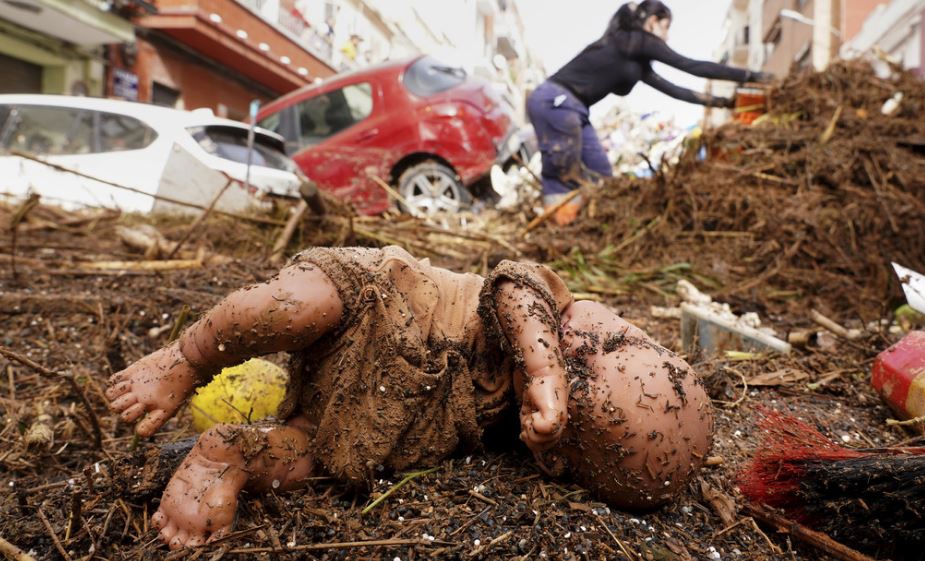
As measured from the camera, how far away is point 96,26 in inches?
439

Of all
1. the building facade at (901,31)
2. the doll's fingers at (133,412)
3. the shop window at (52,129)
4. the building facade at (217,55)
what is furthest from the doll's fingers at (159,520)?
the building facade at (901,31)

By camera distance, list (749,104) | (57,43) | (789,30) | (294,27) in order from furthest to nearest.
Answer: (789,30)
(294,27)
(57,43)
(749,104)

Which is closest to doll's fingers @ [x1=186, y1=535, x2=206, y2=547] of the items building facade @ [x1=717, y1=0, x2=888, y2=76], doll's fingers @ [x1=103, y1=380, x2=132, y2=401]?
doll's fingers @ [x1=103, y1=380, x2=132, y2=401]

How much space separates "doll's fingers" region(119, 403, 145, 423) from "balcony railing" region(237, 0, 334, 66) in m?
14.4

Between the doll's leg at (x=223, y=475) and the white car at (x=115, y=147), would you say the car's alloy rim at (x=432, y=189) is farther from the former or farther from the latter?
the doll's leg at (x=223, y=475)

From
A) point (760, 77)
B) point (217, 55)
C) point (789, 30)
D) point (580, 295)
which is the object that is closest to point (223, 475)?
point (580, 295)

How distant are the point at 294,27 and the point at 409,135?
10805mm

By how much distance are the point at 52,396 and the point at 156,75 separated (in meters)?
12.5

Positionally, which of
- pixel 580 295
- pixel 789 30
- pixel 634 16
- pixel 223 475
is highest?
pixel 789 30

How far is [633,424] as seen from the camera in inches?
58.7

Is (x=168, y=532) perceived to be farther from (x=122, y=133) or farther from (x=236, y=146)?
(x=122, y=133)

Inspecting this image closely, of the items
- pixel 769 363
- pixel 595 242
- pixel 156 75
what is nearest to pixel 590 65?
pixel 595 242

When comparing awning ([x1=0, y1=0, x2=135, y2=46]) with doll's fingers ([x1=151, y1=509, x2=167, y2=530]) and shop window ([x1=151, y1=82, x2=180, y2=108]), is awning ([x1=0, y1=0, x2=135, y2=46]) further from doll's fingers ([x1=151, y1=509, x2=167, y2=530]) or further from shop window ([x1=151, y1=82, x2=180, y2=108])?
doll's fingers ([x1=151, y1=509, x2=167, y2=530])

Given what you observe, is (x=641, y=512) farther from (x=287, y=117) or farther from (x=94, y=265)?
(x=287, y=117)
